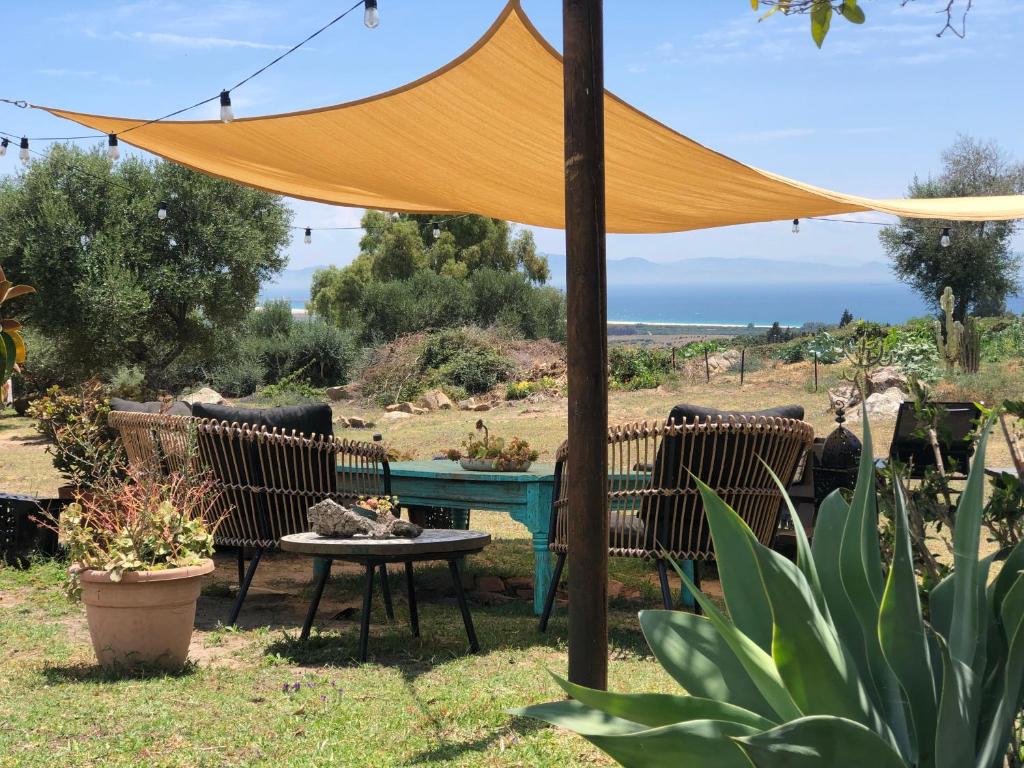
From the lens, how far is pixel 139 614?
3.53m

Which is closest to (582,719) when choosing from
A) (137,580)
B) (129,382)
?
(137,580)

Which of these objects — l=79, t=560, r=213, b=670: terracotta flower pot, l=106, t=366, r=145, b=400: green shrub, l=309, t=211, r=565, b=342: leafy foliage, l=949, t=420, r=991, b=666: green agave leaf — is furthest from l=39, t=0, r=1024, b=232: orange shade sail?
l=309, t=211, r=565, b=342: leafy foliage

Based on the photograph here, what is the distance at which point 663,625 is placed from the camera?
1.75 meters

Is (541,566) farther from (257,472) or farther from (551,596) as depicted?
(257,472)

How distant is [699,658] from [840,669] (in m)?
0.31

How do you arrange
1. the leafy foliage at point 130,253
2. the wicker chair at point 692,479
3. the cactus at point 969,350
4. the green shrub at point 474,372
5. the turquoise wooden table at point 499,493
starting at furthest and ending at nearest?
1. the green shrub at point 474,372
2. the cactus at point 969,350
3. the leafy foliage at point 130,253
4. the turquoise wooden table at point 499,493
5. the wicker chair at point 692,479

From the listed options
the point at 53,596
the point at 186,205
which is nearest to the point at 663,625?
the point at 53,596

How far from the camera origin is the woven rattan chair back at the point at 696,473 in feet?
13.6

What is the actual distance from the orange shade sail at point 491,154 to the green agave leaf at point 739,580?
268 centimetres

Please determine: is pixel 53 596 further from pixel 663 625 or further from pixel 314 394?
A: pixel 314 394

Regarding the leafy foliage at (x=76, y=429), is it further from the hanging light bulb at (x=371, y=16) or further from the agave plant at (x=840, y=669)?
the agave plant at (x=840, y=669)

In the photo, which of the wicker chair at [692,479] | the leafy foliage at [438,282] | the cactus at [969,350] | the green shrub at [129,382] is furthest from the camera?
the leafy foliage at [438,282]

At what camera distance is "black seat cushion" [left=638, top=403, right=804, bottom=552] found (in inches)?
165

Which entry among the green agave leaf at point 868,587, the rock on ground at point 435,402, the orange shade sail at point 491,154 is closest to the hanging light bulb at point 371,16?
the orange shade sail at point 491,154
